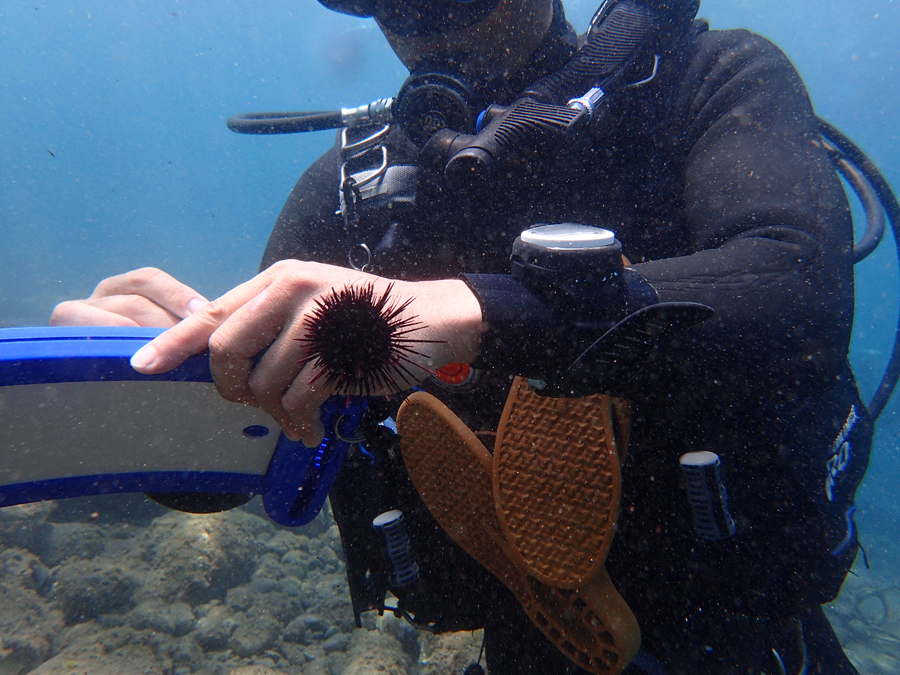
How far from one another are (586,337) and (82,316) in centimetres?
Result: 154

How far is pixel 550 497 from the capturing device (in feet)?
4.06

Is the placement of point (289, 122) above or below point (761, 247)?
above

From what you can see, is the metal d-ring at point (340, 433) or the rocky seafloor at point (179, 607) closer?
the metal d-ring at point (340, 433)

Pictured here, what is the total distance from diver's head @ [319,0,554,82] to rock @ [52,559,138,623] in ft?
17.3

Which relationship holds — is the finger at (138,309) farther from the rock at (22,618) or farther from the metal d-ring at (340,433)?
the rock at (22,618)

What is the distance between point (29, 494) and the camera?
1141mm

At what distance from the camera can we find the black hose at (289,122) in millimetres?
2799

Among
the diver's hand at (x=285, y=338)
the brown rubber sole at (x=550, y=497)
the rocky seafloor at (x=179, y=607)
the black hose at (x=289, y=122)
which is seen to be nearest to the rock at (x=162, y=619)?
the rocky seafloor at (x=179, y=607)

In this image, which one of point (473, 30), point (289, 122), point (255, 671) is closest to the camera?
point (473, 30)

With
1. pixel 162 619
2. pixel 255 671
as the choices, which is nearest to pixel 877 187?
pixel 255 671

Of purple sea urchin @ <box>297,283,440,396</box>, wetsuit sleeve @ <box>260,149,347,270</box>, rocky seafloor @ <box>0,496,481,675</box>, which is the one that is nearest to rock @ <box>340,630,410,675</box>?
rocky seafloor @ <box>0,496,481,675</box>

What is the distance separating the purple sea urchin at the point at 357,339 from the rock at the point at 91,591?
505 cm

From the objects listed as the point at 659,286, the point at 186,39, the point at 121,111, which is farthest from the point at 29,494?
the point at 121,111

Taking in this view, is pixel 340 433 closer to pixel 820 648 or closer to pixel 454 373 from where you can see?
pixel 454 373
